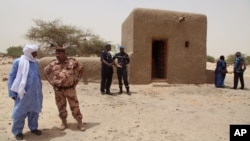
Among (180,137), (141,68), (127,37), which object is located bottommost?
(180,137)

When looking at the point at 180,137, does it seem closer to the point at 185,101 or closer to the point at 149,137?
the point at 149,137

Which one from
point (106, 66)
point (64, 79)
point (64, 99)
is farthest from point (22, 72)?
point (106, 66)

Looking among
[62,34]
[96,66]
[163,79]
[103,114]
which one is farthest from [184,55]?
[62,34]

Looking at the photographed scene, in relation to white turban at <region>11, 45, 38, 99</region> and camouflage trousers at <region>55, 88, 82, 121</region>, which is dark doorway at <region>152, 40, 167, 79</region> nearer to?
camouflage trousers at <region>55, 88, 82, 121</region>

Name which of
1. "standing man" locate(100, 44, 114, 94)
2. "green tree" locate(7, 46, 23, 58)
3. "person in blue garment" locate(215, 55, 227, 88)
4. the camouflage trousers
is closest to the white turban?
the camouflage trousers

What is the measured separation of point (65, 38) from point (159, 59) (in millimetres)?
10244

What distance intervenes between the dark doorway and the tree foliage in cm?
846

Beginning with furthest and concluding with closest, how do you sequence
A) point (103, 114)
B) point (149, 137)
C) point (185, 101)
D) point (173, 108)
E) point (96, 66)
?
point (96, 66) → point (185, 101) → point (173, 108) → point (103, 114) → point (149, 137)

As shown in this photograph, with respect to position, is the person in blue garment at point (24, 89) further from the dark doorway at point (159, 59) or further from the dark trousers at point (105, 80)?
the dark doorway at point (159, 59)

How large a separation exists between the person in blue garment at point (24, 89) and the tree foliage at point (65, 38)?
16253 mm

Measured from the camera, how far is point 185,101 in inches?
377

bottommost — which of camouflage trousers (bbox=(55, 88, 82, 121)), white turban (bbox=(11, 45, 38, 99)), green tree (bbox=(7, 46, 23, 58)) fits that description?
camouflage trousers (bbox=(55, 88, 82, 121))

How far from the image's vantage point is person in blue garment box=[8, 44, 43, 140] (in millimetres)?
5461

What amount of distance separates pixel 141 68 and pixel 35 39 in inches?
460
